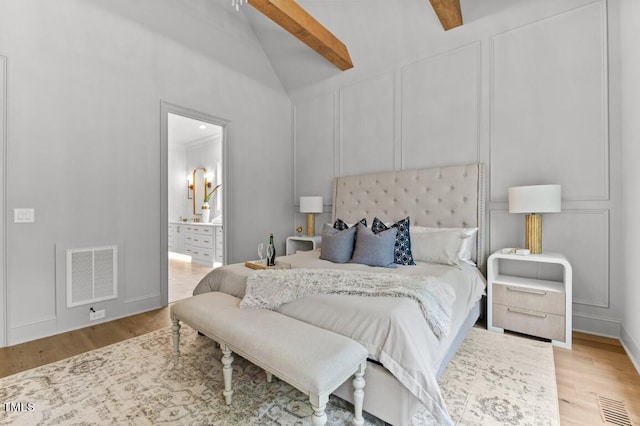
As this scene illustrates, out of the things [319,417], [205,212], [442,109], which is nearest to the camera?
[319,417]

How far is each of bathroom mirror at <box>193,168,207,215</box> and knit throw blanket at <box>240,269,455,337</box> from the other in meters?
5.49

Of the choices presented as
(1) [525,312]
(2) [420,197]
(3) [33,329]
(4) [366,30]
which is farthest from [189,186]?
(1) [525,312]

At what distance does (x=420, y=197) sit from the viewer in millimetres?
3400

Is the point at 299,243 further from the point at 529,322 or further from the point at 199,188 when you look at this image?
the point at 199,188

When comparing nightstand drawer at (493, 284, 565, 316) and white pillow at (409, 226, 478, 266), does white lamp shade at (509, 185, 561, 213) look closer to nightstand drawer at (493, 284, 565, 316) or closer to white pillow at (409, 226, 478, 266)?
white pillow at (409, 226, 478, 266)

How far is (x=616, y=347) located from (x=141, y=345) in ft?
12.4

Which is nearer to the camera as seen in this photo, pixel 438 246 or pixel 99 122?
pixel 438 246

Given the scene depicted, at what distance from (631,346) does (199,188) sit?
7336 mm

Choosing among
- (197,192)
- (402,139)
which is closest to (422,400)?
(402,139)

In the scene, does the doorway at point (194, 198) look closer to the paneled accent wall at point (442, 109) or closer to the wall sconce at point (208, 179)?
the wall sconce at point (208, 179)

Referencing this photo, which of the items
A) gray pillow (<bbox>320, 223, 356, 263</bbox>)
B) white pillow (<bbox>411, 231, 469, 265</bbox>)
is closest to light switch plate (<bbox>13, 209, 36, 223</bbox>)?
gray pillow (<bbox>320, 223, 356, 263</bbox>)

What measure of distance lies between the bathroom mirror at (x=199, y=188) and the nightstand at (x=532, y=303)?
615cm

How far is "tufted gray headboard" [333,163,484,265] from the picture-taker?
10.0 feet

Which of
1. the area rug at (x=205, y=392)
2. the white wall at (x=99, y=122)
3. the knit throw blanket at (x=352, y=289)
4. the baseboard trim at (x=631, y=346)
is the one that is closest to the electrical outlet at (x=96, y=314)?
the white wall at (x=99, y=122)
